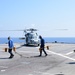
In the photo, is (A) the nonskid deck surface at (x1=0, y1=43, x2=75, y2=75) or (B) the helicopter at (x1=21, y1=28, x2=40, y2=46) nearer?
(A) the nonskid deck surface at (x1=0, y1=43, x2=75, y2=75)

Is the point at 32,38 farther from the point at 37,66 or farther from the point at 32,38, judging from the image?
the point at 37,66

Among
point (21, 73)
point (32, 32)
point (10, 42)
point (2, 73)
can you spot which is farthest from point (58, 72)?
point (32, 32)

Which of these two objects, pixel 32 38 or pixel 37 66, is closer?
pixel 37 66

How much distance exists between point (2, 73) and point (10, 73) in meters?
0.44

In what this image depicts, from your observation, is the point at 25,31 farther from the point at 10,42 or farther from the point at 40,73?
the point at 40,73

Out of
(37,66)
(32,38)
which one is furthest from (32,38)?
(37,66)

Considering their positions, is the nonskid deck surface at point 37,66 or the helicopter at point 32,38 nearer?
the nonskid deck surface at point 37,66

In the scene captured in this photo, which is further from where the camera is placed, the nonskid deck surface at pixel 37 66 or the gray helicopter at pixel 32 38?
the gray helicopter at pixel 32 38

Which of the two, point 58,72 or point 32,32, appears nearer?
point 58,72

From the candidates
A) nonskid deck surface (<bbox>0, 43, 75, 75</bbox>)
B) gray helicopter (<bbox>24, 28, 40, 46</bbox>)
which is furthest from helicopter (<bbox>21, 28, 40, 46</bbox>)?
nonskid deck surface (<bbox>0, 43, 75, 75</bbox>)

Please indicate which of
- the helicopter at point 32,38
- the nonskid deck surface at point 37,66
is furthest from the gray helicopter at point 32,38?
the nonskid deck surface at point 37,66

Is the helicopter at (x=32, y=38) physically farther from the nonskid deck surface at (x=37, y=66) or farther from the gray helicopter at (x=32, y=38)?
the nonskid deck surface at (x=37, y=66)

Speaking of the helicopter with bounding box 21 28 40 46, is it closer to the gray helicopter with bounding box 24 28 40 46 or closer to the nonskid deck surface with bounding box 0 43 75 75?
the gray helicopter with bounding box 24 28 40 46

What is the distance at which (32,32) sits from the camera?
53500 mm
